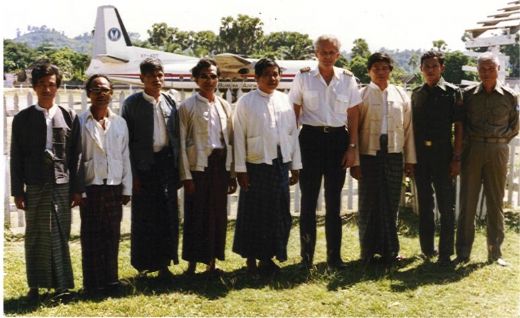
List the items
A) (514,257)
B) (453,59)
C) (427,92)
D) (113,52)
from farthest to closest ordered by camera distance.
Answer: (453,59)
(113,52)
(514,257)
(427,92)

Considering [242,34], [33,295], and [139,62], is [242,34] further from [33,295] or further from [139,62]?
[33,295]

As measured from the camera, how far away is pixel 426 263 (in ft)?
14.6

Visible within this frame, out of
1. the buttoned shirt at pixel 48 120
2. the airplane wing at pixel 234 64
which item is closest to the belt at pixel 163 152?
the buttoned shirt at pixel 48 120

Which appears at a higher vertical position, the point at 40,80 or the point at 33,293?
the point at 40,80

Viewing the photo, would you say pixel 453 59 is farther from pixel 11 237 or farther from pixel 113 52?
pixel 11 237

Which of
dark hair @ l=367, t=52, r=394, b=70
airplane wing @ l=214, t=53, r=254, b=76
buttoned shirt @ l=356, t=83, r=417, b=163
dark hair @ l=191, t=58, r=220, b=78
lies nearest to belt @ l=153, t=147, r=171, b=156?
dark hair @ l=191, t=58, r=220, b=78

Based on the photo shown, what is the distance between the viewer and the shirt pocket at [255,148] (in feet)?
12.5

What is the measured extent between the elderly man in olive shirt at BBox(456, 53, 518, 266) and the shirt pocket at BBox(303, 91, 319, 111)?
135cm

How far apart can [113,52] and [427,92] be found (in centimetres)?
2807

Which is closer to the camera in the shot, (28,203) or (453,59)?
(28,203)

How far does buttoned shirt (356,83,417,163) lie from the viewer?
4152 mm

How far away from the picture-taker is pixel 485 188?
4.46 metres

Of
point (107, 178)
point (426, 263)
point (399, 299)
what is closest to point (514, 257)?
point (426, 263)

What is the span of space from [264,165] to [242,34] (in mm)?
59657
